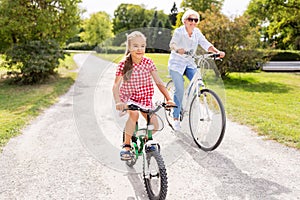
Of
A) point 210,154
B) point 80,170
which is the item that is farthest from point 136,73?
point 210,154

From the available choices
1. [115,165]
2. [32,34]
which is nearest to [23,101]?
[32,34]

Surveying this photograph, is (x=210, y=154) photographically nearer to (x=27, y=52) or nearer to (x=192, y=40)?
(x=192, y=40)

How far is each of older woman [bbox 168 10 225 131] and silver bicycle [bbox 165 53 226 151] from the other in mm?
130

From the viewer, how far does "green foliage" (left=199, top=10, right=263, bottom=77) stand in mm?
12031

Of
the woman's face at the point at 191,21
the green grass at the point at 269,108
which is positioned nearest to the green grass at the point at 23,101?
the woman's face at the point at 191,21

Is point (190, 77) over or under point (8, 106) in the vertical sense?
over

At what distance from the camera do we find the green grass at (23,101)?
18.9 feet

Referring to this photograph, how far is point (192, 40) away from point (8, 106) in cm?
537

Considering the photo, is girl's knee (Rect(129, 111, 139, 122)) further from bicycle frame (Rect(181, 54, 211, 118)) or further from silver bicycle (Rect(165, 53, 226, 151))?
bicycle frame (Rect(181, 54, 211, 118))

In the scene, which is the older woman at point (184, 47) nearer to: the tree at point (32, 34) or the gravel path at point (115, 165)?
the gravel path at point (115, 165)

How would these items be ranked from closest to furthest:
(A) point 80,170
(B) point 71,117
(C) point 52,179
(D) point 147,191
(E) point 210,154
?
(D) point 147,191, (C) point 52,179, (A) point 80,170, (E) point 210,154, (B) point 71,117

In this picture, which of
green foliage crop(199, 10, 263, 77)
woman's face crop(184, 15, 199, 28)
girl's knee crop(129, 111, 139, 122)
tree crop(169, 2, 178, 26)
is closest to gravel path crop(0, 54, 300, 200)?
girl's knee crop(129, 111, 139, 122)

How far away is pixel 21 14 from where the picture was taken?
36.3 feet

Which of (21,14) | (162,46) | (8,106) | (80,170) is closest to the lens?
(80,170)
